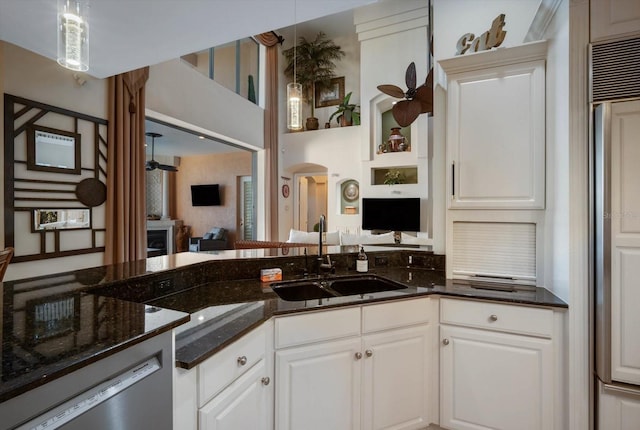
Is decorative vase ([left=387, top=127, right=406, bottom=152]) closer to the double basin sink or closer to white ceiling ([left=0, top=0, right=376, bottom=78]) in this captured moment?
white ceiling ([left=0, top=0, right=376, bottom=78])

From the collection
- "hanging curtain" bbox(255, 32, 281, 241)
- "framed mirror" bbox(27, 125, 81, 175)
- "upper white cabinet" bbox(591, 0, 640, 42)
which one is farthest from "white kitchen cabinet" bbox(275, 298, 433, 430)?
"hanging curtain" bbox(255, 32, 281, 241)

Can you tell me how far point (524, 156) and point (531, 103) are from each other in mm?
311

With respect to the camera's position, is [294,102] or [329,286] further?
[294,102]

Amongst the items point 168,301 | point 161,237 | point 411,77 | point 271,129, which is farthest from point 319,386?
point 161,237

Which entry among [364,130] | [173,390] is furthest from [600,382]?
[364,130]

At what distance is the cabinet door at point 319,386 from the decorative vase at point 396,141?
4.88 meters

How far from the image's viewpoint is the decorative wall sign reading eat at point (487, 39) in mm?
1989

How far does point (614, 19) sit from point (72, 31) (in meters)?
2.60

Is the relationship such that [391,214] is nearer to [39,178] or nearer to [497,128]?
[497,128]

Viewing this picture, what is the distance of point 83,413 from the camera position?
65 centimetres

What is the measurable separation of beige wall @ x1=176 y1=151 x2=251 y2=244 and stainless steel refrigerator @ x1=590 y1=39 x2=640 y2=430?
735 cm

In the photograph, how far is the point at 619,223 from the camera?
144 centimetres

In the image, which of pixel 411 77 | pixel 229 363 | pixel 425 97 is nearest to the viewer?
pixel 229 363

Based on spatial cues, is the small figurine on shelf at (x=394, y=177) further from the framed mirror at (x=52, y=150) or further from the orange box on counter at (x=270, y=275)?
the framed mirror at (x=52, y=150)
